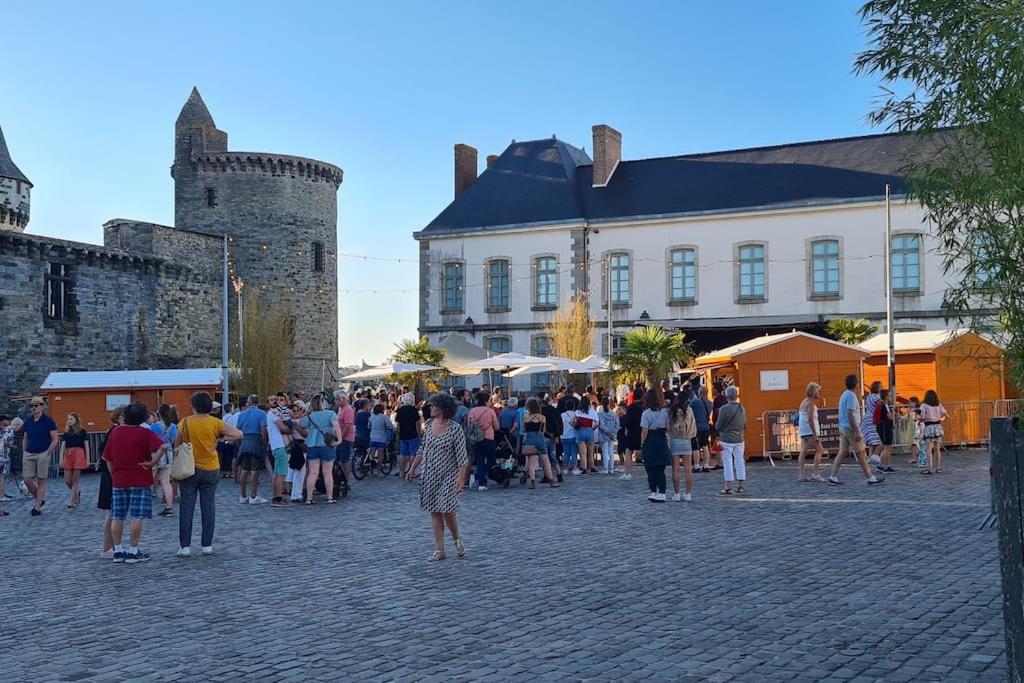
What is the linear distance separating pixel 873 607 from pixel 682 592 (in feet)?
4.45

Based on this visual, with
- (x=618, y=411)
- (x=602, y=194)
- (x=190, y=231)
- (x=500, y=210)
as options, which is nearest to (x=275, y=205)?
(x=190, y=231)

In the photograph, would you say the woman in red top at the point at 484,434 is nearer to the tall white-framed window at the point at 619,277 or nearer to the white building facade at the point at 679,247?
the white building facade at the point at 679,247

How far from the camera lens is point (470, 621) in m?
7.14

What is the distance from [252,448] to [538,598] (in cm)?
811

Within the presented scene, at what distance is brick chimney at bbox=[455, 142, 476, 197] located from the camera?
41844 mm

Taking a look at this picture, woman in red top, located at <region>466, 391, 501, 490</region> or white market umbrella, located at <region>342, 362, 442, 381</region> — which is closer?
woman in red top, located at <region>466, 391, 501, 490</region>

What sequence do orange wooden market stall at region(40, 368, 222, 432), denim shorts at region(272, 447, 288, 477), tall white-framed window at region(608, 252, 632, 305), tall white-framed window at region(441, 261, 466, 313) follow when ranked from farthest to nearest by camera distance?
tall white-framed window at region(441, 261, 466, 313)
tall white-framed window at region(608, 252, 632, 305)
orange wooden market stall at region(40, 368, 222, 432)
denim shorts at region(272, 447, 288, 477)

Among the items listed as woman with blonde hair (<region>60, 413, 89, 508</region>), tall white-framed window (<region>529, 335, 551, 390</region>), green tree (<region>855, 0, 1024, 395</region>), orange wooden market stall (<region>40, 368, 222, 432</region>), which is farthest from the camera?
tall white-framed window (<region>529, 335, 551, 390</region>)

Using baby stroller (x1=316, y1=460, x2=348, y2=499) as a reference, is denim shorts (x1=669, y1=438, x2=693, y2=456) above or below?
above

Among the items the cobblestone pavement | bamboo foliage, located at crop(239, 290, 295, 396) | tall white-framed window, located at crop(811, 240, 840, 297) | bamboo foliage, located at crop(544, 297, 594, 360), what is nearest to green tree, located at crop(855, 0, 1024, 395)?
the cobblestone pavement

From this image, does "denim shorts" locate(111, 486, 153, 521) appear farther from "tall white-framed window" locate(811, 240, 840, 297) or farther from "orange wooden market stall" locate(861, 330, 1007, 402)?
"tall white-framed window" locate(811, 240, 840, 297)

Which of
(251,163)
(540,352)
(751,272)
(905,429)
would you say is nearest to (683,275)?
(751,272)

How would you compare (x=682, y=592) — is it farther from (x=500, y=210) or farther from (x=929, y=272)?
(x=500, y=210)

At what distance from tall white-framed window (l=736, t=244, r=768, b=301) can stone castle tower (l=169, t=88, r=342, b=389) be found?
20811 millimetres
